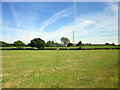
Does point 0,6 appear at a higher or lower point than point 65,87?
higher

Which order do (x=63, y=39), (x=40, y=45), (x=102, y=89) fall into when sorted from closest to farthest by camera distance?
(x=102, y=89)
(x=40, y=45)
(x=63, y=39)

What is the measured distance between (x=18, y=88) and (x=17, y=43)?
49.4m

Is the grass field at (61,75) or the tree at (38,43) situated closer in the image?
the grass field at (61,75)

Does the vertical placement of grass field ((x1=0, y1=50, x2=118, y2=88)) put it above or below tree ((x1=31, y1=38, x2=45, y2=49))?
below

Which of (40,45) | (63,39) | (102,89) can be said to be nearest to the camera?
(102,89)

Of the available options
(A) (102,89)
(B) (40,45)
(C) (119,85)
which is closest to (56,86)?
(A) (102,89)

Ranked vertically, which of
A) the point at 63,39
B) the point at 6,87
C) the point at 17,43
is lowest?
the point at 6,87

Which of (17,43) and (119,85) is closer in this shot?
(119,85)

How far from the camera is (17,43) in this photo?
155 feet

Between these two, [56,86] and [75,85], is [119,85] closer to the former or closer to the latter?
[75,85]

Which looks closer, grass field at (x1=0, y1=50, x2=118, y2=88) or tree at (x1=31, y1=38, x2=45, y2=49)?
grass field at (x1=0, y1=50, x2=118, y2=88)

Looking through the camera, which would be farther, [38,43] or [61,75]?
[38,43]

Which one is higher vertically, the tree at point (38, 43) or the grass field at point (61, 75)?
the tree at point (38, 43)

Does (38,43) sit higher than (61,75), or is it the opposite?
(38,43)
